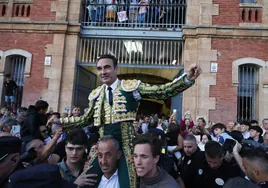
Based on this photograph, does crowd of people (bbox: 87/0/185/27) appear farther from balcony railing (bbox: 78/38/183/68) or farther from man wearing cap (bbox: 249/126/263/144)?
man wearing cap (bbox: 249/126/263/144)

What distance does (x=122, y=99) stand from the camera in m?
2.97

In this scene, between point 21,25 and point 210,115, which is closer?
point 210,115

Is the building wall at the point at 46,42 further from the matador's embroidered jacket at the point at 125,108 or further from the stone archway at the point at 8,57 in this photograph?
the matador's embroidered jacket at the point at 125,108

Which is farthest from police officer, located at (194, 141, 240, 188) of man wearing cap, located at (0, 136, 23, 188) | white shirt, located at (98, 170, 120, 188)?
man wearing cap, located at (0, 136, 23, 188)

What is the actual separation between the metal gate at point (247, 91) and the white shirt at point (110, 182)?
829 centimetres

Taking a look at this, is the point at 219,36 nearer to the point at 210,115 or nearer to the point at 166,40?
the point at 166,40

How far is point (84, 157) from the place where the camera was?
3.29 meters

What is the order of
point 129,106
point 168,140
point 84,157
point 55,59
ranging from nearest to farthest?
1. point 129,106
2. point 84,157
3. point 168,140
4. point 55,59

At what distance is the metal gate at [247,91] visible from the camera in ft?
33.0

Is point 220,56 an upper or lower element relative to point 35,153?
upper

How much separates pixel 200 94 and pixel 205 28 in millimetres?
2399

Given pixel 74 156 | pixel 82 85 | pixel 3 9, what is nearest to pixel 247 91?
pixel 82 85

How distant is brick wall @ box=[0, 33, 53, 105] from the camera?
10.3 metres

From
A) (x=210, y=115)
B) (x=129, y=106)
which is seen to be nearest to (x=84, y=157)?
(x=129, y=106)
